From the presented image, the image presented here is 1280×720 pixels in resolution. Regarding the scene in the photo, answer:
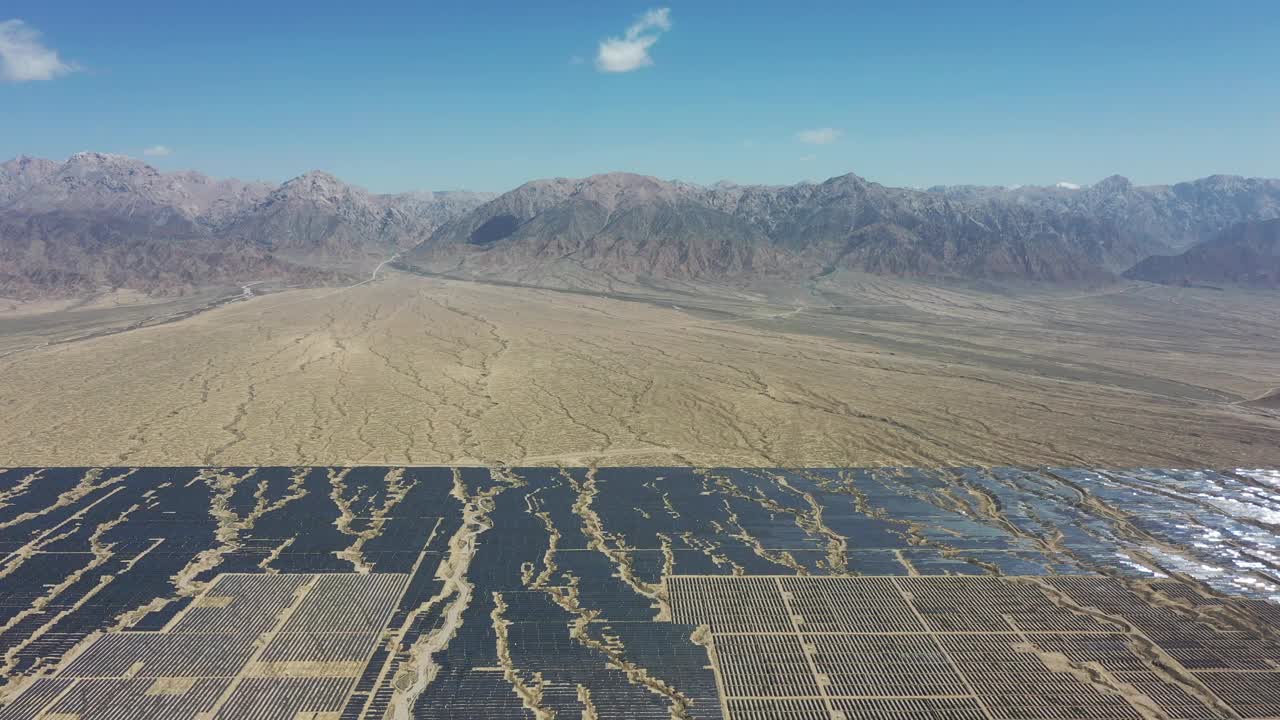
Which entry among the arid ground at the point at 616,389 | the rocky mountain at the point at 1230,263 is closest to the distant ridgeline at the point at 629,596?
the arid ground at the point at 616,389

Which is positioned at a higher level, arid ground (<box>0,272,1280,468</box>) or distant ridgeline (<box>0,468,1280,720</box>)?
arid ground (<box>0,272,1280,468</box>)

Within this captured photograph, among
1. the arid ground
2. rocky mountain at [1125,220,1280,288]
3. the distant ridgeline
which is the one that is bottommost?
the distant ridgeline

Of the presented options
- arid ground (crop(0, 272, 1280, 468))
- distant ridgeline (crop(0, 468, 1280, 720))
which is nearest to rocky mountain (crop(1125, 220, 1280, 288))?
arid ground (crop(0, 272, 1280, 468))

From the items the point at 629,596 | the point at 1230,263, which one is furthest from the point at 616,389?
the point at 1230,263

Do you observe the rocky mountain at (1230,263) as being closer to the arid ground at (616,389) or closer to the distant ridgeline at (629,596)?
the arid ground at (616,389)

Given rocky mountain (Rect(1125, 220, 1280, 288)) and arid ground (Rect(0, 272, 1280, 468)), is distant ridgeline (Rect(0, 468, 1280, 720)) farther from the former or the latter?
rocky mountain (Rect(1125, 220, 1280, 288))

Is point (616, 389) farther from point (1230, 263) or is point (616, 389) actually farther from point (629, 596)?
point (1230, 263)

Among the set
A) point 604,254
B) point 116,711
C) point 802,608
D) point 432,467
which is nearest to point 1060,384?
point 802,608
